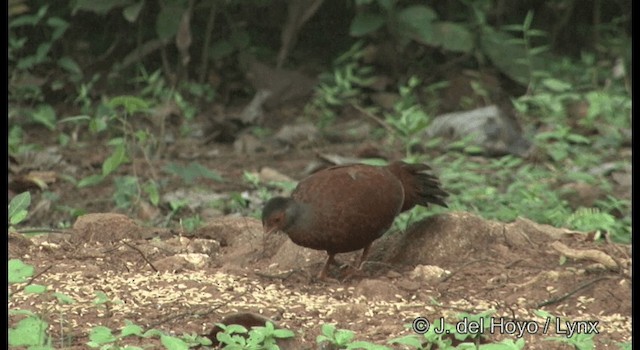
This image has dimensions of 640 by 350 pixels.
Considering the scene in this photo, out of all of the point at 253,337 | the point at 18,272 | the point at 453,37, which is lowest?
the point at 453,37

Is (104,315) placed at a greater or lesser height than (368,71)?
greater

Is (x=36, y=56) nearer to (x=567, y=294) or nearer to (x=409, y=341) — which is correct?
(x=567, y=294)

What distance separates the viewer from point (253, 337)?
2877 millimetres

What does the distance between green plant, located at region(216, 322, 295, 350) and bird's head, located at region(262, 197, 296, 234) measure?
83 cm

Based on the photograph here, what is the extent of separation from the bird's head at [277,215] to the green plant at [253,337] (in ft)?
2.73

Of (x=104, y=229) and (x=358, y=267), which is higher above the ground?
(x=104, y=229)

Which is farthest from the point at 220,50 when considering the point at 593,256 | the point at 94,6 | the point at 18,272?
the point at 18,272

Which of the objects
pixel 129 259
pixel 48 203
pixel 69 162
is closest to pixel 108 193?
pixel 48 203

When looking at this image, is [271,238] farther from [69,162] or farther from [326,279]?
[69,162]

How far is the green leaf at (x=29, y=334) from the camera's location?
104 inches

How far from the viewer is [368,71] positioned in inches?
309

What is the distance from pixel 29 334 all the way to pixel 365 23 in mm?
5221

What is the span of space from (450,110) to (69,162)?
2754 millimetres

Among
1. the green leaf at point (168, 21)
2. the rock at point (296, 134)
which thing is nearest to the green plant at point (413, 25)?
the rock at point (296, 134)
